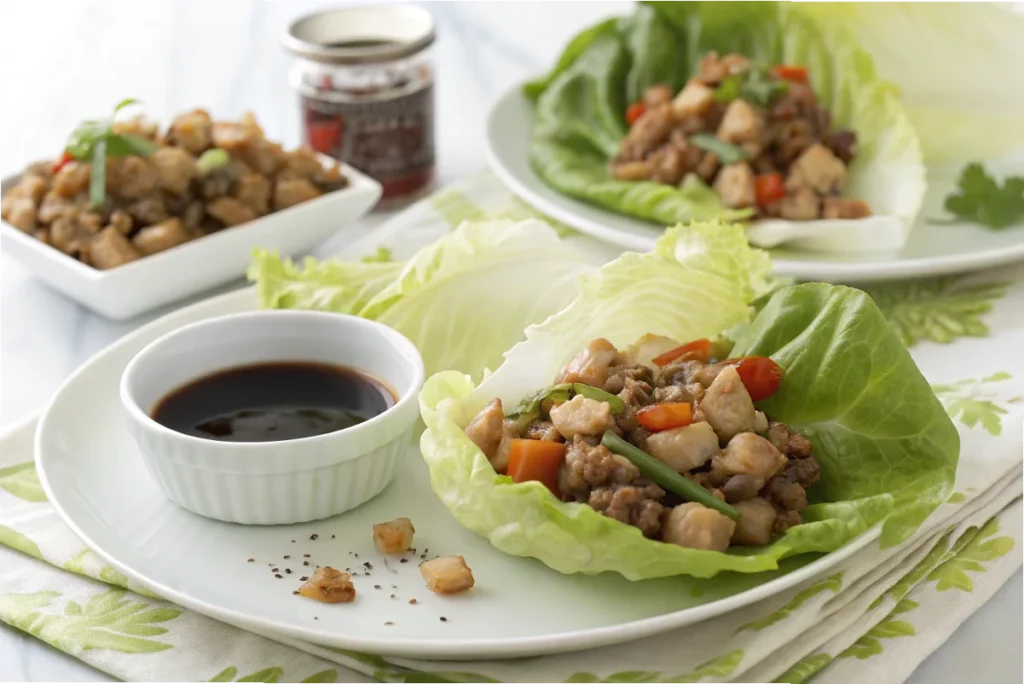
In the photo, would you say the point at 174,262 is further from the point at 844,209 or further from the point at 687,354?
the point at 844,209

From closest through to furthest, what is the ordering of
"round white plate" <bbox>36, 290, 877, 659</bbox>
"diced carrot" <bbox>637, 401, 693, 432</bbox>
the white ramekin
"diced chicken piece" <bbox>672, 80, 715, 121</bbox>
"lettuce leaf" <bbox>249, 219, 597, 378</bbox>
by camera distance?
"round white plate" <bbox>36, 290, 877, 659</bbox> < "diced carrot" <bbox>637, 401, 693, 432</bbox> < the white ramekin < "lettuce leaf" <bbox>249, 219, 597, 378</bbox> < "diced chicken piece" <bbox>672, 80, 715, 121</bbox>

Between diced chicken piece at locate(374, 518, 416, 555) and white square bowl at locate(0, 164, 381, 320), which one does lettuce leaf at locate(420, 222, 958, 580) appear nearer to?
diced chicken piece at locate(374, 518, 416, 555)

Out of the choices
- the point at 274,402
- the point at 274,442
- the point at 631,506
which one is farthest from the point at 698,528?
the point at 274,402

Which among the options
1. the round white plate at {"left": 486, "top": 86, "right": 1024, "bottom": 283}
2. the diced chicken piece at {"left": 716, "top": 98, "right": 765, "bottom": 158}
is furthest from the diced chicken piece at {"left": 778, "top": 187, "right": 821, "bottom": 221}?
the diced chicken piece at {"left": 716, "top": 98, "right": 765, "bottom": 158}

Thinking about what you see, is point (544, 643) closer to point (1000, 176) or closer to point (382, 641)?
point (382, 641)

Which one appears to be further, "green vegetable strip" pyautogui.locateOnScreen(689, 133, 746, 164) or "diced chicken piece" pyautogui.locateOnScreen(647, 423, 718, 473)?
"green vegetable strip" pyautogui.locateOnScreen(689, 133, 746, 164)

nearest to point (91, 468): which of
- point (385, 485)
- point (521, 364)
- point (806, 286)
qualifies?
point (385, 485)
